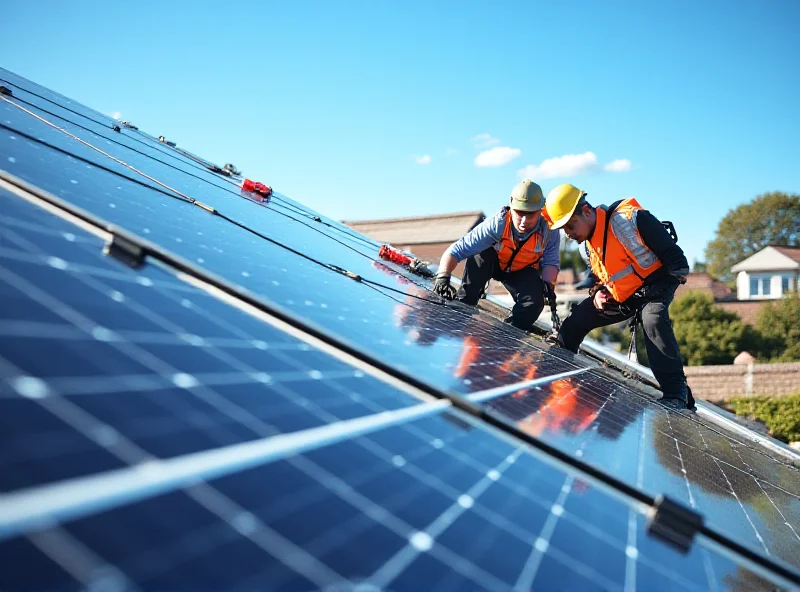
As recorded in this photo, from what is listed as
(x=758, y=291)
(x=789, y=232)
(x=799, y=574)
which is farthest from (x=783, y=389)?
(x=789, y=232)

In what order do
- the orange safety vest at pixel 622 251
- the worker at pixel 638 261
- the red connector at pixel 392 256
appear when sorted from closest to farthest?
the worker at pixel 638 261 → the orange safety vest at pixel 622 251 → the red connector at pixel 392 256

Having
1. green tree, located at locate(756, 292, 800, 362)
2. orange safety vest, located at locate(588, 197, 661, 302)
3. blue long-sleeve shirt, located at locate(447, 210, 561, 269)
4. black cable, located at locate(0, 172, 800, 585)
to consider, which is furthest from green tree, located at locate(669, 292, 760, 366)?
black cable, located at locate(0, 172, 800, 585)

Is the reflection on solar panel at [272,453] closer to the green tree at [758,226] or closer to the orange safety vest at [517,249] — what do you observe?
the orange safety vest at [517,249]

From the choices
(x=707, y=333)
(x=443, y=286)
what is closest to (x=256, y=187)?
(x=443, y=286)

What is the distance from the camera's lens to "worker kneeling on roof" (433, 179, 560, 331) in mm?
8047

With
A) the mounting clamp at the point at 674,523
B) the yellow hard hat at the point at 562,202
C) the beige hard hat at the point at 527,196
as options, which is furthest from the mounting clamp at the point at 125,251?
the beige hard hat at the point at 527,196

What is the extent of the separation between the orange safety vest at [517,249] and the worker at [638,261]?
693mm

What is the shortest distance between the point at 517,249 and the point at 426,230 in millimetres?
44467

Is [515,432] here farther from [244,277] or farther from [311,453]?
[244,277]

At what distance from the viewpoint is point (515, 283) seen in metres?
9.12

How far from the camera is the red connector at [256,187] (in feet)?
32.7

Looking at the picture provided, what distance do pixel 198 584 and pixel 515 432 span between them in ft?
5.73

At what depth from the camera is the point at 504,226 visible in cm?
830

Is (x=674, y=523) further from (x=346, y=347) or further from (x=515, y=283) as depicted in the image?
(x=515, y=283)
